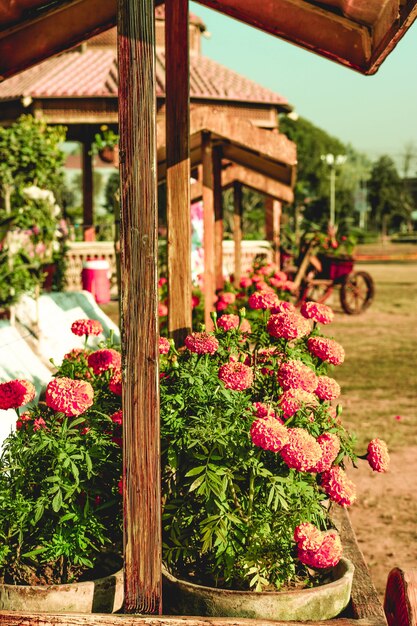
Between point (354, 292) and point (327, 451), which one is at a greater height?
point (327, 451)

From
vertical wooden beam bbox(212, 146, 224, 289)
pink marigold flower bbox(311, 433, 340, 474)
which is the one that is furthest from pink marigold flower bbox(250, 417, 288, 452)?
vertical wooden beam bbox(212, 146, 224, 289)

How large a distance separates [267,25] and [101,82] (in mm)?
16291

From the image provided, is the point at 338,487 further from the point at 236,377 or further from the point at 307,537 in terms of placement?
the point at 236,377

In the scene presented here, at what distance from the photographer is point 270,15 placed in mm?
3225

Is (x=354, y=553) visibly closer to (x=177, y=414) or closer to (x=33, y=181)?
(x=177, y=414)

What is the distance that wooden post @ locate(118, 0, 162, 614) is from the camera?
196cm

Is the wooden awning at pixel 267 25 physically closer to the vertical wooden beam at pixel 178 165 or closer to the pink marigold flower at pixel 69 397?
the vertical wooden beam at pixel 178 165

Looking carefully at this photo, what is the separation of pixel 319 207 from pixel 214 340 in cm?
5263

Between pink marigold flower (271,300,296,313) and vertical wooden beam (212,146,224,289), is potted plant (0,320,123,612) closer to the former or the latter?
pink marigold flower (271,300,296,313)

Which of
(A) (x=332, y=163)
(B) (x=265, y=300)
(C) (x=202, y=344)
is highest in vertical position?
(A) (x=332, y=163)

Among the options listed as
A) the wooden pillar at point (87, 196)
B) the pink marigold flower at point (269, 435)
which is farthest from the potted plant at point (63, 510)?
the wooden pillar at point (87, 196)

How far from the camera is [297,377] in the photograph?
2383 millimetres

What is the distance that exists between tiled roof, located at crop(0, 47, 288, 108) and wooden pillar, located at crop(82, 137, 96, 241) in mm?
1664

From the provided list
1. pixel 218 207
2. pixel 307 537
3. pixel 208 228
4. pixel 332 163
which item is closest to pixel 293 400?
pixel 307 537
